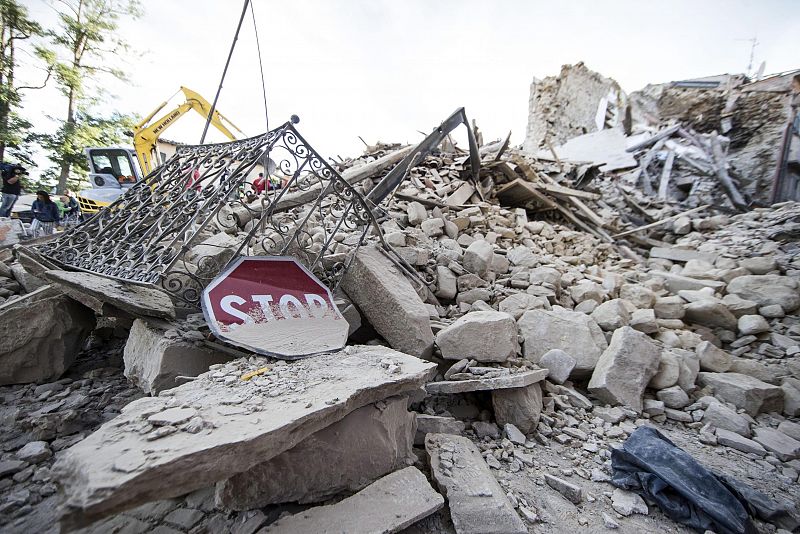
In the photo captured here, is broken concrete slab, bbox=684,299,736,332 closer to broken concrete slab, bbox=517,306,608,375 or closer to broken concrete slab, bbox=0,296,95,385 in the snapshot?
broken concrete slab, bbox=517,306,608,375

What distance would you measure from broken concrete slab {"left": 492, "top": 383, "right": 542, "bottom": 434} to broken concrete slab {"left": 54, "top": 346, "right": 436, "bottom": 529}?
0.68 m

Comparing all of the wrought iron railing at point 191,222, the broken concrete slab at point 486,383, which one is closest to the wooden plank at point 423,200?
the wrought iron railing at point 191,222

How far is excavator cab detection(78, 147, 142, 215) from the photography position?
8367 millimetres

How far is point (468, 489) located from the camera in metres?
1.46

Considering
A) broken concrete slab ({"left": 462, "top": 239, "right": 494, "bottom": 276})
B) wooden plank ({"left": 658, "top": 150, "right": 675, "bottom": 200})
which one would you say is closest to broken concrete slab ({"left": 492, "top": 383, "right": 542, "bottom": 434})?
broken concrete slab ({"left": 462, "top": 239, "right": 494, "bottom": 276})

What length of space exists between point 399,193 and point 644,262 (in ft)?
15.0

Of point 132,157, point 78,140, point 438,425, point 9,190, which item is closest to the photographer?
point 438,425

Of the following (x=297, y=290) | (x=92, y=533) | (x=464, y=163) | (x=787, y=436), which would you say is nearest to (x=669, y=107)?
(x=464, y=163)

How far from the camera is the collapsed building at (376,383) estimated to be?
4.19 ft

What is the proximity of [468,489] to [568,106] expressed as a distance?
59.0ft

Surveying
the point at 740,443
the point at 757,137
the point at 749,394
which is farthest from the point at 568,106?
the point at 740,443

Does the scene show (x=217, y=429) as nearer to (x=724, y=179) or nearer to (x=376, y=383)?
(x=376, y=383)

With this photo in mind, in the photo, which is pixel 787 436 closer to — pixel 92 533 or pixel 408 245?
pixel 408 245

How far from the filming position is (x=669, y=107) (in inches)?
488
